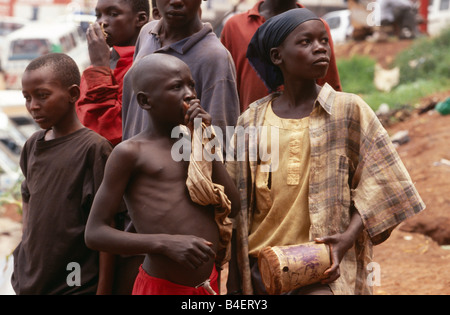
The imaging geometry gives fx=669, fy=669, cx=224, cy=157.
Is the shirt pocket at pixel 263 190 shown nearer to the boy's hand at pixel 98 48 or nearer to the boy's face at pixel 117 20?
the boy's hand at pixel 98 48

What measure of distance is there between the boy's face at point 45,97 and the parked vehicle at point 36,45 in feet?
50.5

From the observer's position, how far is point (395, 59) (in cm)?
1598

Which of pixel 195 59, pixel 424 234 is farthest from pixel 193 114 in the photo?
pixel 424 234

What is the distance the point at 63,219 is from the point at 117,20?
4.06 ft

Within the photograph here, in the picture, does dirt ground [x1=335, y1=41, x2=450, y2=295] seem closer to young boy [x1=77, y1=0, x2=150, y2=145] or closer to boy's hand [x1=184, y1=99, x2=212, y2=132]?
young boy [x1=77, y1=0, x2=150, y2=145]

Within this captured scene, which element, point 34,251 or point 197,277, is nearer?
point 197,277

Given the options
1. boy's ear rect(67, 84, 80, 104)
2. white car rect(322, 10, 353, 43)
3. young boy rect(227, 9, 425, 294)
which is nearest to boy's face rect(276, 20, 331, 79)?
young boy rect(227, 9, 425, 294)

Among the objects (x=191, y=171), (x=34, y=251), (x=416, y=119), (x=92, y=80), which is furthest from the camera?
(x=416, y=119)

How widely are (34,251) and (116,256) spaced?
0.38m

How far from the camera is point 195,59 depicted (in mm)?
3008

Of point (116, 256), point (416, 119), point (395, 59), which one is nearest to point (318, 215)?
point (116, 256)

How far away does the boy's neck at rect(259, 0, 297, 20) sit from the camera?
13.1 feet

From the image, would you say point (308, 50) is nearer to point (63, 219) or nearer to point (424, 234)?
point (63, 219)

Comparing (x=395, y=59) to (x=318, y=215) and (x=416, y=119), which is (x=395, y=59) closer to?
(x=416, y=119)
